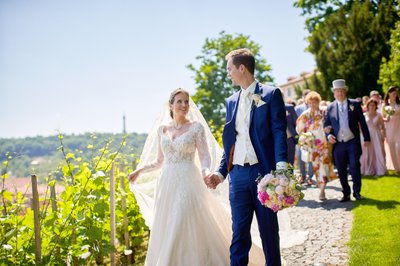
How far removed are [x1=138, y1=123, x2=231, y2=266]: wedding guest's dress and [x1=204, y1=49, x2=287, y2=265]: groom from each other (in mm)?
604

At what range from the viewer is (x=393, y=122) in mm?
11812

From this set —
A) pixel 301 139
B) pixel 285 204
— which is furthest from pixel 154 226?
pixel 301 139

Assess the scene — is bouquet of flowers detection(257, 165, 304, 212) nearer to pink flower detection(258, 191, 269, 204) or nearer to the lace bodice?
pink flower detection(258, 191, 269, 204)

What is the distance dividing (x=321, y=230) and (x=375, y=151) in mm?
6499

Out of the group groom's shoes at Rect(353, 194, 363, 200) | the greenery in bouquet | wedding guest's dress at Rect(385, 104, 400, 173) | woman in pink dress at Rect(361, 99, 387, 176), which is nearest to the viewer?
groom's shoes at Rect(353, 194, 363, 200)

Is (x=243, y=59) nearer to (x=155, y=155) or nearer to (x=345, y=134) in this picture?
(x=155, y=155)

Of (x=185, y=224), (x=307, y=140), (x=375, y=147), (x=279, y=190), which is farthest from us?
(x=375, y=147)

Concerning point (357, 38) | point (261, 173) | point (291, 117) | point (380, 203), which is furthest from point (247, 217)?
point (357, 38)

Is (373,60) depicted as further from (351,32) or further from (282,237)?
(282,237)

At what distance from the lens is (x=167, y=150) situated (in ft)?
16.5

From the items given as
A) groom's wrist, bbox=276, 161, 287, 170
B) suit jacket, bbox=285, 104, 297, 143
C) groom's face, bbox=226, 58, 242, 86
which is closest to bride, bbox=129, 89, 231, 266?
groom's face, bbox=226, 58, 242, 86

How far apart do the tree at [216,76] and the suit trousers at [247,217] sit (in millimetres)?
36756

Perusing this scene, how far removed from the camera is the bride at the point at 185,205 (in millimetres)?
4574

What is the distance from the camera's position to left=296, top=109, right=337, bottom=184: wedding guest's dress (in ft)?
29.1
